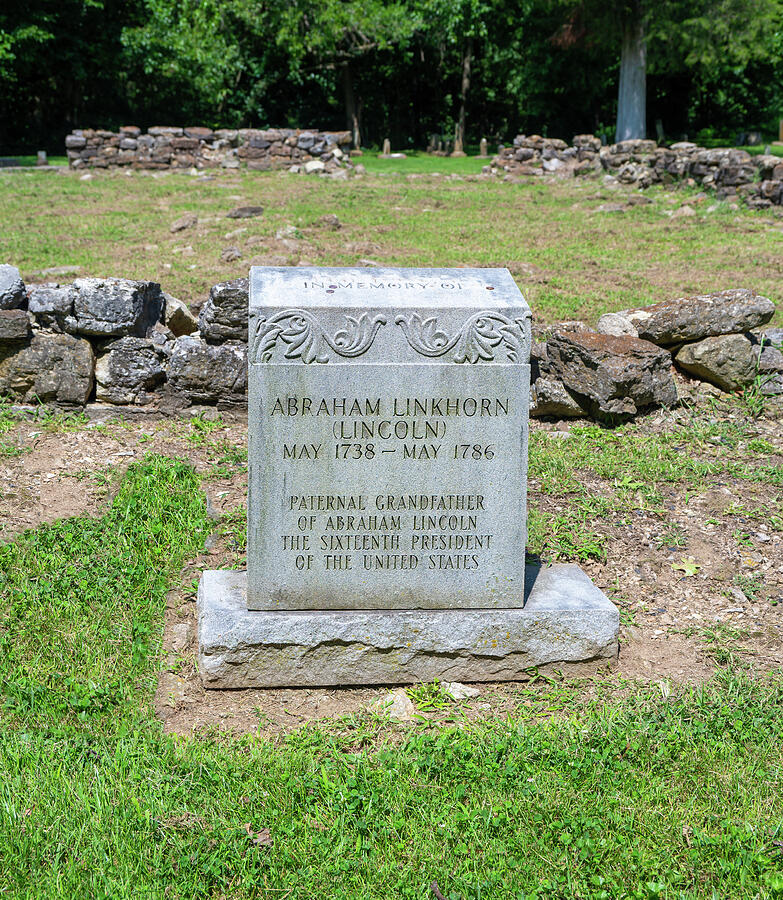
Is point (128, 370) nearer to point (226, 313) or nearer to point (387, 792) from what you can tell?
point (226, 313)

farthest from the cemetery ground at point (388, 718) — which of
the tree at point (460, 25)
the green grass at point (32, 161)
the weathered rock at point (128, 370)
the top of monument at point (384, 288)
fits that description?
the tree at point (460, 25)

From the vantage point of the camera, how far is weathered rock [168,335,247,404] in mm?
7277

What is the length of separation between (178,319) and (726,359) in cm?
444

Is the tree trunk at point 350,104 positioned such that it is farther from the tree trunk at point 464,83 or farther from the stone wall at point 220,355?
the stone wall at point 220,355

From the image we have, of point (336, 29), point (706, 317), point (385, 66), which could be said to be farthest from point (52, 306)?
point (385, 66)

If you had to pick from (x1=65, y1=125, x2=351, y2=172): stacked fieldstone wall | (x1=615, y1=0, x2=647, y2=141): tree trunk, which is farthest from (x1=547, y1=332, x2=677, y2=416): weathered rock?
(x1=615, y1=0, x2=647, y2=141): tree trunk

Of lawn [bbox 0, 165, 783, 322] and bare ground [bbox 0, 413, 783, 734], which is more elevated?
lawn [bbox 0, 165, 783, 322]

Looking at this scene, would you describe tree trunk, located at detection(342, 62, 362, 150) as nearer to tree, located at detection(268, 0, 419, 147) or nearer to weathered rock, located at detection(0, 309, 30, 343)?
tree, located at detection(268, 0, 419, 147)

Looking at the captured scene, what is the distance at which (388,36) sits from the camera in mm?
32812

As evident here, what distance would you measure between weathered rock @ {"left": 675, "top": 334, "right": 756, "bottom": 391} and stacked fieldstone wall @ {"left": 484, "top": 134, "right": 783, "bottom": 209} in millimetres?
11328

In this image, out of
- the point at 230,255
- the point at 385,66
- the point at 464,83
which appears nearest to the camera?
the point at 230,255

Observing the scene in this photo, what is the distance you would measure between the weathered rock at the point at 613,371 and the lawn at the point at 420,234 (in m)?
2.33

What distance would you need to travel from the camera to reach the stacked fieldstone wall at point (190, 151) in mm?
24641

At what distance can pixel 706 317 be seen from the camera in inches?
292
